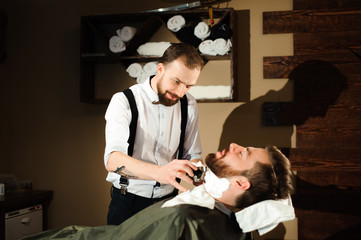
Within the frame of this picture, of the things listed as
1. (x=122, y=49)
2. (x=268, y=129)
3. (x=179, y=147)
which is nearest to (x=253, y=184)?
(x=179, y=147)

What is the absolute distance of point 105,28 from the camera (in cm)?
315

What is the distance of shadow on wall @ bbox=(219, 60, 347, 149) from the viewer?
9.06ft

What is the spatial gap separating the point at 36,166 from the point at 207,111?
5.76ft

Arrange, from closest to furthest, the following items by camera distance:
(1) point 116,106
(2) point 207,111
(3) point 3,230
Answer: (1) point 116,106
(3) point 3,230
(2) point 207,111

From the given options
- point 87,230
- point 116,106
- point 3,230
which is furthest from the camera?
point 3,230

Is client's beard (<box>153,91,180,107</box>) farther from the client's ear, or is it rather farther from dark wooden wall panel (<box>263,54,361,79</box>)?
dark wooden wall panel (<box>263,54,361,79</box>)

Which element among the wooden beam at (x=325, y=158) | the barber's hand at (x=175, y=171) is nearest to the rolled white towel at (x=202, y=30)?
the wooden beam at (x=325, y=158)

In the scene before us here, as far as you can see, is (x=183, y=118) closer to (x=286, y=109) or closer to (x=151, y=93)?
(x=151, y=93)

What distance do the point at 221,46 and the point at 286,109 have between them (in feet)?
2.53

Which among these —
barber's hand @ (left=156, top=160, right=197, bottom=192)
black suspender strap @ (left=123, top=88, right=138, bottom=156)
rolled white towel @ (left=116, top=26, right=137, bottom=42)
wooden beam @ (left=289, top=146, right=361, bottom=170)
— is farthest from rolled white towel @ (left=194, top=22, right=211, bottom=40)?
barber's hand @ (left=156, top=160, right=197, bottom=192)

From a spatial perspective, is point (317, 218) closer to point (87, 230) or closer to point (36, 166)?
point (87, 230)

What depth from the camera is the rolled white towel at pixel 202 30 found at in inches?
106

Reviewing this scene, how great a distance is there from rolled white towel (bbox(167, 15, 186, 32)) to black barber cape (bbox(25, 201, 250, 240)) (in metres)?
1.71

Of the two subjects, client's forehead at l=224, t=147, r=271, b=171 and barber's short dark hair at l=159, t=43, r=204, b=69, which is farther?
barber's short dark hair at l=159, t=43, r=204, b=69
